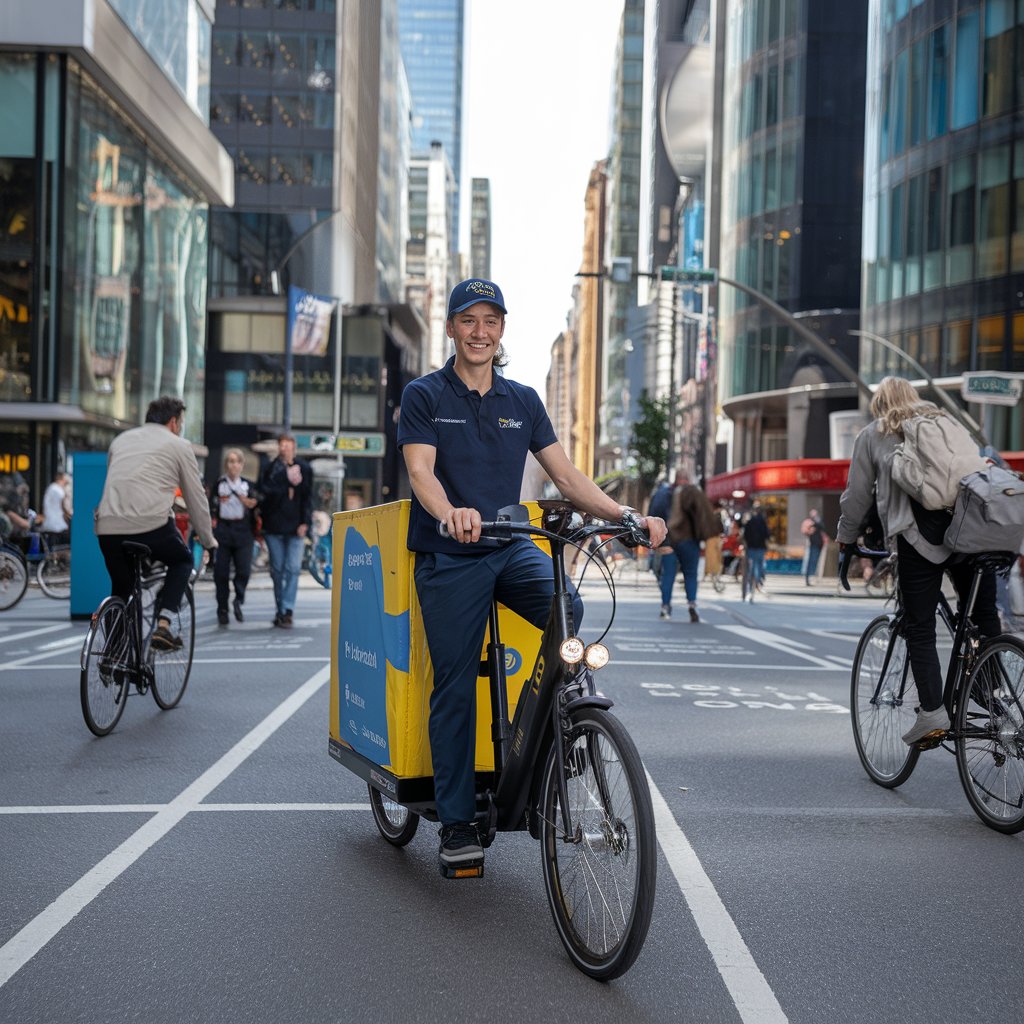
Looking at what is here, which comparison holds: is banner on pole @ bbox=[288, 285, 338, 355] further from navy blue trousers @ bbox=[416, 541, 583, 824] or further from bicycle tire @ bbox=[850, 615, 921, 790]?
navy blue trousers @ bbox=[416, 541, 583, 824]

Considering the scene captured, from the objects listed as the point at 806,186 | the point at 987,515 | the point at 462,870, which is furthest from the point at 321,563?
the point at 806,186

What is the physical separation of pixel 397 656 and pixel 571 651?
35.6 inches

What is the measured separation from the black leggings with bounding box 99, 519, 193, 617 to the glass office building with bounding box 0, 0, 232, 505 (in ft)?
85.8

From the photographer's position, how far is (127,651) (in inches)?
324

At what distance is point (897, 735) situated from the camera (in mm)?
6492

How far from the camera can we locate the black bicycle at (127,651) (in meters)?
7.78

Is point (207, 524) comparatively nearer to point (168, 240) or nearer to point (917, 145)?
point (168, 240)

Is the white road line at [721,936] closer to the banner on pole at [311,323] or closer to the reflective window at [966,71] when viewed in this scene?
the reflective window at [966,71]

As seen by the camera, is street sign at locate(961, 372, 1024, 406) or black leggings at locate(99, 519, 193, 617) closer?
black leggings at locate(99, 519, 193, 617)

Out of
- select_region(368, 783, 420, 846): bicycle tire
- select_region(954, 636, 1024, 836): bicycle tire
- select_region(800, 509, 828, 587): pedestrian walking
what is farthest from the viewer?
select_region(800, 509, 828, 587): pedestrian walking

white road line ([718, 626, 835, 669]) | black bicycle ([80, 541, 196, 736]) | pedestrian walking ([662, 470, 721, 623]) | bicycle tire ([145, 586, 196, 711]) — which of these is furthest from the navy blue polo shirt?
pedestrian walking ([662, 470, 721, 623])

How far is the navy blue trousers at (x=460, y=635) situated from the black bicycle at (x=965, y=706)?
2053 millimetres

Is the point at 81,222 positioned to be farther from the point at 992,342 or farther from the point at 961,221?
the point at 992,342

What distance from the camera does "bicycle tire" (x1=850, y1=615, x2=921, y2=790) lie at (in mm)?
6414
